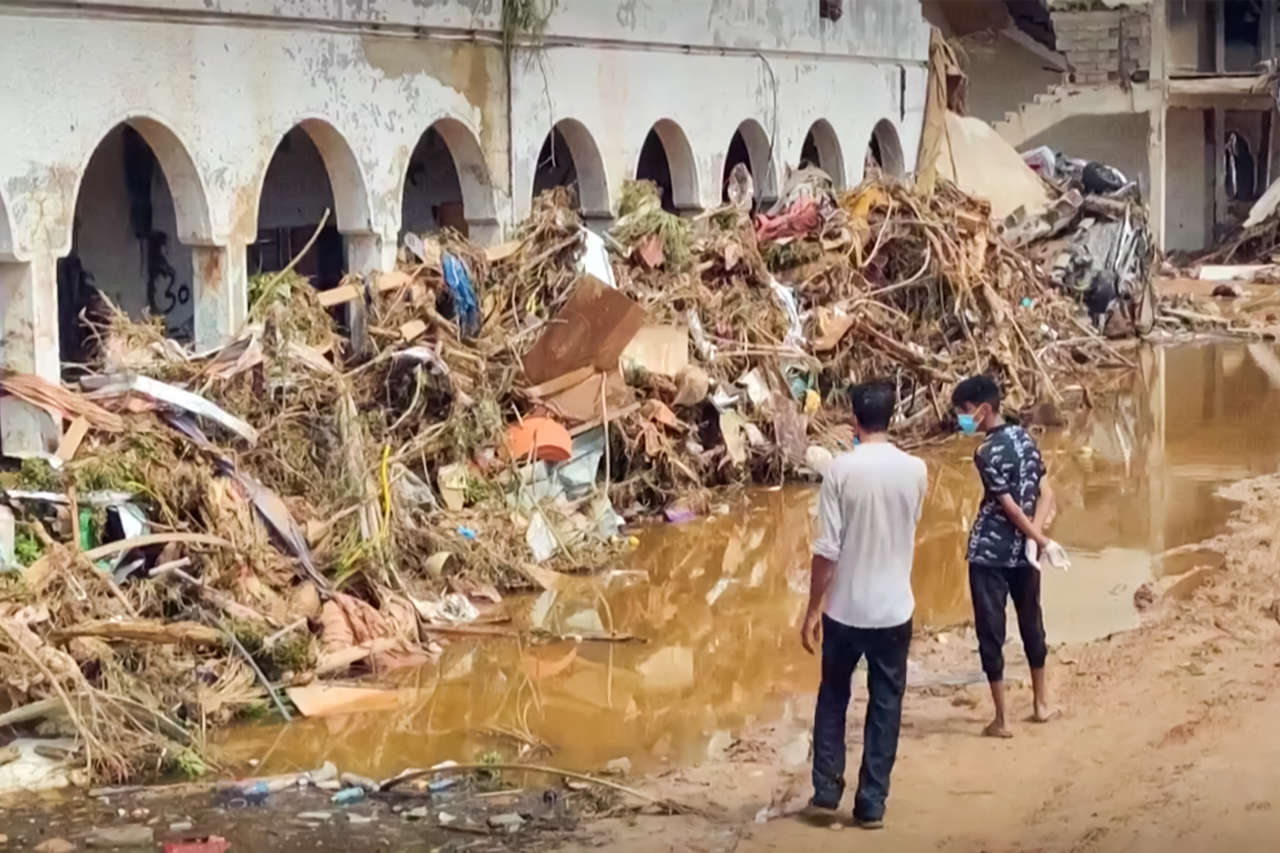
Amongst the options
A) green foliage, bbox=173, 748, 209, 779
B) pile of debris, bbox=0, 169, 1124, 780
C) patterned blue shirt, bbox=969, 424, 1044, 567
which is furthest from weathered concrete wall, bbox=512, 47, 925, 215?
patterned blue shirt, bbox=969, 424, 1044, 567

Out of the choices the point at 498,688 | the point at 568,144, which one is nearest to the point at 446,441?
the point at 498,688

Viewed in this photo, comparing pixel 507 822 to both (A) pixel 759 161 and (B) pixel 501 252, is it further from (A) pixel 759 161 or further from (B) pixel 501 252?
(A) pixel 759 161

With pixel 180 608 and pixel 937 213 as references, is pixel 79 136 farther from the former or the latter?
pixel 937 213

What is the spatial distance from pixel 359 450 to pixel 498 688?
94.8 inches

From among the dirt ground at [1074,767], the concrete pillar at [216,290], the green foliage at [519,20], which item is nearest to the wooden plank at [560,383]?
the concrete pillar at [216,290]

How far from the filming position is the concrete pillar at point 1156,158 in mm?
37250

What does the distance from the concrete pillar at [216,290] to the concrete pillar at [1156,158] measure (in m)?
26.4

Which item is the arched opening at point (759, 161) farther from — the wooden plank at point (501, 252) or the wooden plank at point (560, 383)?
the wooden plank at point (560, 383)

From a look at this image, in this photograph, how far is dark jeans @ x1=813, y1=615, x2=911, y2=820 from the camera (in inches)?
295

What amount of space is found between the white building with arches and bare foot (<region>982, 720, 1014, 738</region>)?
21.9 ft

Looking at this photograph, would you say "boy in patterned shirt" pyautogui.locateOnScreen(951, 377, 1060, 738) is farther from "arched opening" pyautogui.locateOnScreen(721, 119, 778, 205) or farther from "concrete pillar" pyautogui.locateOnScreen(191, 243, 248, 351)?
"arched opening" pyautogui.locateOnScreen(721, 119, 778, 205)

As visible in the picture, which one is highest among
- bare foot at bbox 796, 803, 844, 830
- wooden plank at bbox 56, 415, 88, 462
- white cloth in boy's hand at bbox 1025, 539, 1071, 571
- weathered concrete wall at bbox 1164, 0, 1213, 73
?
weathered concrete wall at bbox 1164, 0, 1213, 73

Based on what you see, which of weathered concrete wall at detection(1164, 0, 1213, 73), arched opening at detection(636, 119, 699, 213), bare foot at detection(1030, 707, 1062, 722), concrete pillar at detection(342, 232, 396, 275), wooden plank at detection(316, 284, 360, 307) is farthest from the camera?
weathered concrete wall at detection(1164, 0, 1213, 73)

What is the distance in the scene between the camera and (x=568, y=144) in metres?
20.1
